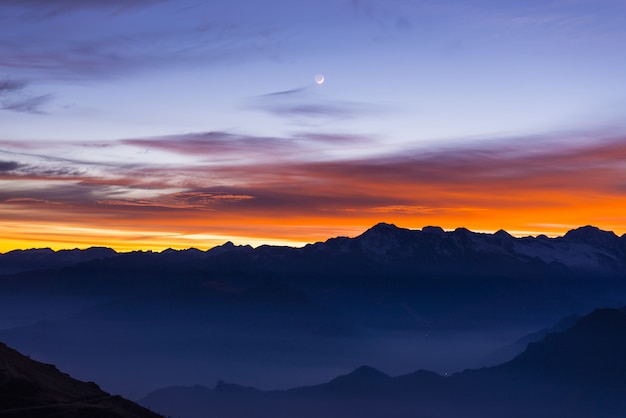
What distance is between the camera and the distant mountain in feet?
436

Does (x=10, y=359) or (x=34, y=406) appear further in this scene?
(x=10, y=359)

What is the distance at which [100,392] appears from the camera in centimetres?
15912

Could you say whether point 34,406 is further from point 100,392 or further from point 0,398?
point 100,392

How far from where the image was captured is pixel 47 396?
144 m

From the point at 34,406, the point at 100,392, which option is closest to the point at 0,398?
the point at 34,406

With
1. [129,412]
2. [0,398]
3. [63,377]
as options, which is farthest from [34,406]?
[63,377]

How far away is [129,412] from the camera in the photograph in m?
145

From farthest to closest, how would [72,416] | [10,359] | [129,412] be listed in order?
[10,359], [129,412], [72,416]

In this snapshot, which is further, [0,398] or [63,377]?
[63,377]

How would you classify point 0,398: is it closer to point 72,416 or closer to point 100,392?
point 72,416

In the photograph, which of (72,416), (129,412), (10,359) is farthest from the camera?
(10,359)

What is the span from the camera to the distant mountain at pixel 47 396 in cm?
13300

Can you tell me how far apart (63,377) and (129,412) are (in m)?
25.8

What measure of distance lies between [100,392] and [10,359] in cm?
1764
